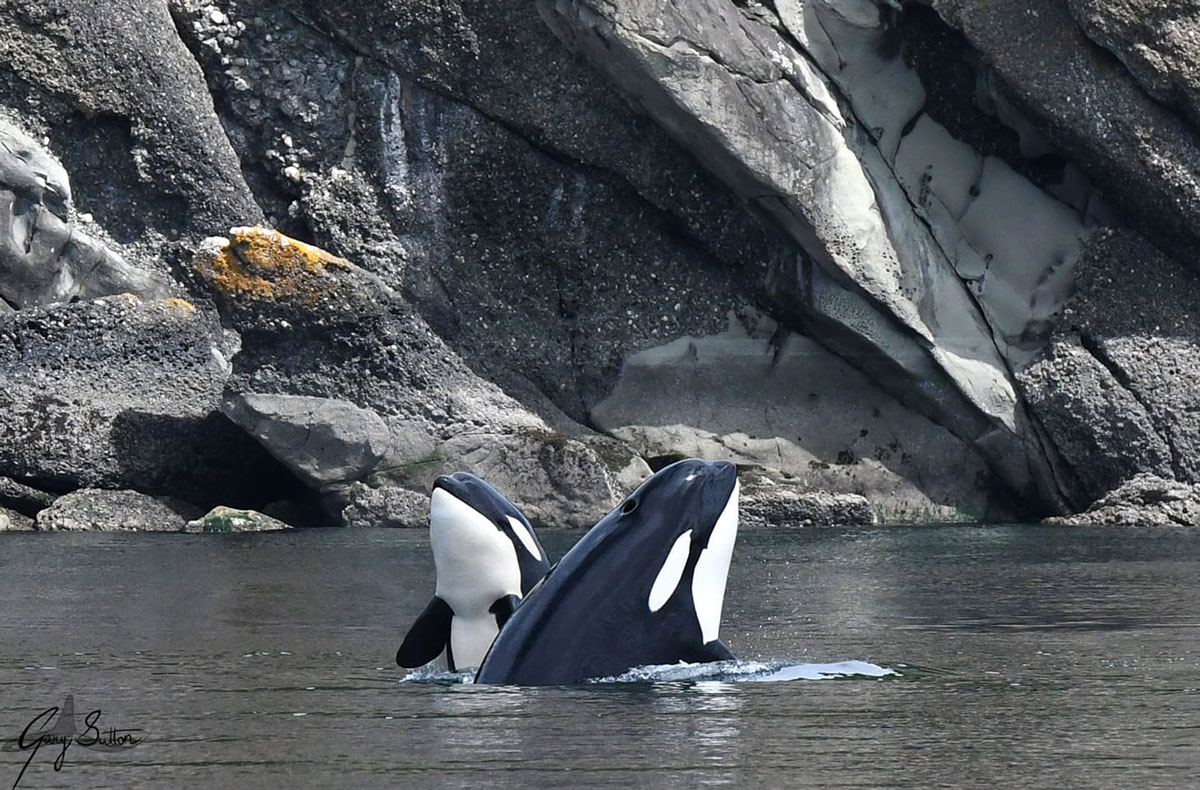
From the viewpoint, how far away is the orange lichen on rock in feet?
61.1

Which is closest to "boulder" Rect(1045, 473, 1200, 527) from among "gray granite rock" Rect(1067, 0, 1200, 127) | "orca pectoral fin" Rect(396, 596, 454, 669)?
"gray granite rock" Rect(1067, 0, 1200, 127)

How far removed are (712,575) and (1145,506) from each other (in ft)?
44.2

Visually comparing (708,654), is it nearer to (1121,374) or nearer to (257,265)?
(257,265)

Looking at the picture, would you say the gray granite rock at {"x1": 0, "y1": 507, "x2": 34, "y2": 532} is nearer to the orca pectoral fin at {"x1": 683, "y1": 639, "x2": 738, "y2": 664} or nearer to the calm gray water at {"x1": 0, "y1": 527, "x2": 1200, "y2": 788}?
the calm gray water at {"x1": 0, "y1": 527, "x2": 1200, "y2": 788}

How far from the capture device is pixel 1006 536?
56.0 ft

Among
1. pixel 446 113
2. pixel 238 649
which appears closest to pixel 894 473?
pixel 446 113

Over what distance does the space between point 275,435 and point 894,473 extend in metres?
7.14

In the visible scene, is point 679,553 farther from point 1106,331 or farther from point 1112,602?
point 1106,331

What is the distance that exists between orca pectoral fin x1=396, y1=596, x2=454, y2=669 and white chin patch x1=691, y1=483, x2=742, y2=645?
1.35 metres

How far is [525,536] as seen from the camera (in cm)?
766

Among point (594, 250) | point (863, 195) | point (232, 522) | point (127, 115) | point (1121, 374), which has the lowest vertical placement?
point (232, 522)
